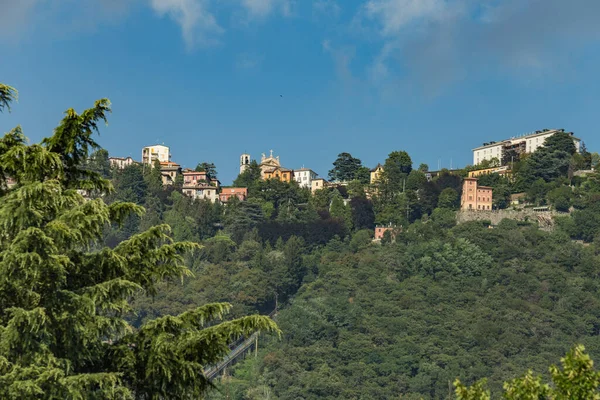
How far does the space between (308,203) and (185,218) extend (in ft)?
43.8

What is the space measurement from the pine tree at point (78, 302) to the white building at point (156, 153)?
122 metres

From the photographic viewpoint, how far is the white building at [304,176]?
123688mm

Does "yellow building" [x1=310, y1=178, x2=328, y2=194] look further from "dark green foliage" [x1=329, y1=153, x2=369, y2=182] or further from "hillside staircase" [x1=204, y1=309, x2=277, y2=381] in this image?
"hillside staircase" [x1=204, y1=309, x2=277, y2=381]

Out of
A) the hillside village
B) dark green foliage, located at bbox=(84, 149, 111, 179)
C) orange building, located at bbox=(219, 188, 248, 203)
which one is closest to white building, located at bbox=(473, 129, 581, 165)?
the hillside village

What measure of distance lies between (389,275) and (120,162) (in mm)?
45656

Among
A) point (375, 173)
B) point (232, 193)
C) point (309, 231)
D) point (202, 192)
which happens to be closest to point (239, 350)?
point (309, 231)

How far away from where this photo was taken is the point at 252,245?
10431 cm

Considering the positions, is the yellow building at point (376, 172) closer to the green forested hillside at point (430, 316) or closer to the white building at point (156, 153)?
the green forested hillside at point (430, 316)

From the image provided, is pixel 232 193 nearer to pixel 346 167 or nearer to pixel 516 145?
pixel 346 167

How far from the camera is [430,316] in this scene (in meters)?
85.4

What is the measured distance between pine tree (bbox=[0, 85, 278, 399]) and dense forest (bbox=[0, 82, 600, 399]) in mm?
40144

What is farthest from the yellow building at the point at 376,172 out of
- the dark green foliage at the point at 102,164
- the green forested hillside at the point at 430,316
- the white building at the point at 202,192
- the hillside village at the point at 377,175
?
the dark green foliage at the point at 102,164

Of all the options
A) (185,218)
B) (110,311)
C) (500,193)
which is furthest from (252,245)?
(110,311)

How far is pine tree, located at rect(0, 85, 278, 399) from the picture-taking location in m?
9.68
